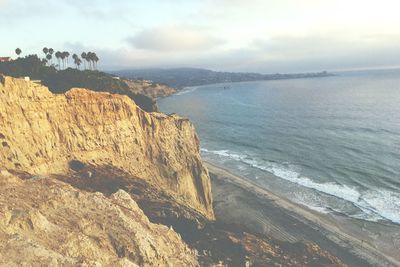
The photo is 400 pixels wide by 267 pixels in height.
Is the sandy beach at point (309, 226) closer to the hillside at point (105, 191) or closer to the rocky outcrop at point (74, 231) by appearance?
the hillside at point (105, 191)

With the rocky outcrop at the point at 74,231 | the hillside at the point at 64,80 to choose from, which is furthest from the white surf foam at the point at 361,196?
the rocky outcrop at the point at 74,231

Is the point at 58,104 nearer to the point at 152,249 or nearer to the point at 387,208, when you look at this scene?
the point at 152,249

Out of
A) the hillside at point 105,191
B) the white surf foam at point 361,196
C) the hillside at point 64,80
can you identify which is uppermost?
the hillside at point 64,80

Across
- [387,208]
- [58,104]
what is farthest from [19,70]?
[387,208]

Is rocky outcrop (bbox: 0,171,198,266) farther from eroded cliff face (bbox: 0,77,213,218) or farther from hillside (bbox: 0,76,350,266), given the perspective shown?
eroded cliff face (bbox: 0,77,213,218)

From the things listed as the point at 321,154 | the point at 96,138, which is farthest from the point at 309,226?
the point at 321,154

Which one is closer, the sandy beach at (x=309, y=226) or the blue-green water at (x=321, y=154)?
the sandy beach at (x=309, y=226)

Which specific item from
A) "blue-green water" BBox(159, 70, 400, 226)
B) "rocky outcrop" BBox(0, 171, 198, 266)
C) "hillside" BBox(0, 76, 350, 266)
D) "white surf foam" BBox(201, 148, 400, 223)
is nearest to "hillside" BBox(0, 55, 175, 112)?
"hillside" BBox(0, 76, 350, 266)
